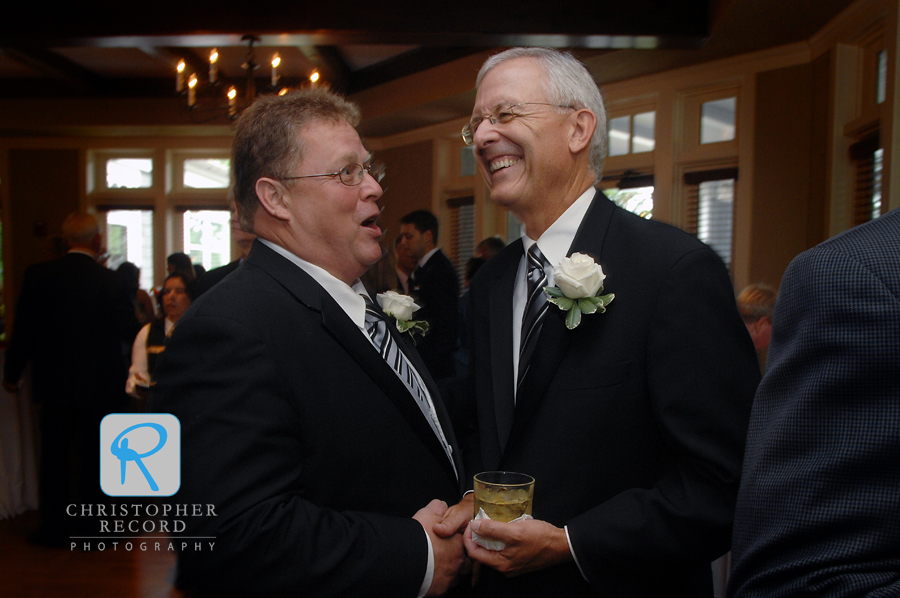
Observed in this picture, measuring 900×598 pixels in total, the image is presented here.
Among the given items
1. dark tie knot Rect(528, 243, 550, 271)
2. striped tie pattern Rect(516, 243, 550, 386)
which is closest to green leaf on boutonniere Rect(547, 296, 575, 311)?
striped tie pattern Rect(516, 243, 550, 386)

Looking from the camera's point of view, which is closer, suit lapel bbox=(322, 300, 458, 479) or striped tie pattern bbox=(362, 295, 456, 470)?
suit lapel bbox=(322, 300, 458, 479)

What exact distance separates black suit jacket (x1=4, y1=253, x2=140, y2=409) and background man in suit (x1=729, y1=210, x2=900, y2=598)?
4.17 metres

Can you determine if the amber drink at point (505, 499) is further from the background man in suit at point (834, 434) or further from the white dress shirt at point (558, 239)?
the background man in suit at point (834, 434)

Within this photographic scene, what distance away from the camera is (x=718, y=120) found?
5.41 m

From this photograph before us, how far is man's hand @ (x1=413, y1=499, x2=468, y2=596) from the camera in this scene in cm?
124

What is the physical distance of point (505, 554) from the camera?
113 cm

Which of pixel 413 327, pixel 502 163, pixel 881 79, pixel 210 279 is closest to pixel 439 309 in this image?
pixel 210 279

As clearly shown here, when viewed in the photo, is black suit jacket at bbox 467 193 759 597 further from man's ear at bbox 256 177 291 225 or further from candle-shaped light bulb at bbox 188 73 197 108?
candle-shaped light bulb at bbox 188 73 197 108

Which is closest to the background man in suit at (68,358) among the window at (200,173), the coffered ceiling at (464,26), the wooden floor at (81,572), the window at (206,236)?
the wooden floor at (81,572)

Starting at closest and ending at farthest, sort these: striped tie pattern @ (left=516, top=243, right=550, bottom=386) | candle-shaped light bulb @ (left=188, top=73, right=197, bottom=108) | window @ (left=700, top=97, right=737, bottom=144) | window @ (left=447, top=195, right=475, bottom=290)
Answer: striped tie pattern @ (left=516, top=243, right=550, bottom=386) → candle-shaped light bulb @ (left=188, top=73, right=197, bottom=108) → window @ (left=700, top=97, right=737, bottom=144) → window @ (left=447, top=195, right=475, bottom=290)

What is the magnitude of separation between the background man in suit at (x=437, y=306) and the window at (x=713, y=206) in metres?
2.34

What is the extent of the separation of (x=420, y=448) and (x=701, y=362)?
578mm

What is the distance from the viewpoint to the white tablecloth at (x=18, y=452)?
14.3 feet

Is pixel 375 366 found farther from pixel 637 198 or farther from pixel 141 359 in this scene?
pixel 637 198
